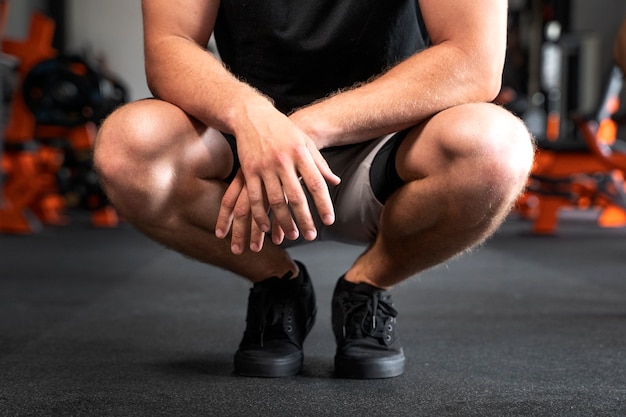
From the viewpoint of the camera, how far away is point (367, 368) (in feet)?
3.62

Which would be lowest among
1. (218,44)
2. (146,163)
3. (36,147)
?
(36,147)

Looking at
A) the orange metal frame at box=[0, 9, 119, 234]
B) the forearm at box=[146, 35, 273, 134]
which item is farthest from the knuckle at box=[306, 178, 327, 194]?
the orange metal frame at box=[0, 9, 119, 234]

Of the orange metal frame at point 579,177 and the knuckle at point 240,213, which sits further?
the orange metal frame at point 579,177

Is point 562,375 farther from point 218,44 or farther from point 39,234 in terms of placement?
point 39,234

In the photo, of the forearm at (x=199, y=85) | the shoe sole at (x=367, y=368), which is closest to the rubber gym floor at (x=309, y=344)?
the shoe sole at (x=367, y=368)

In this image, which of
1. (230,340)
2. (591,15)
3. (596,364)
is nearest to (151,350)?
(230,340)

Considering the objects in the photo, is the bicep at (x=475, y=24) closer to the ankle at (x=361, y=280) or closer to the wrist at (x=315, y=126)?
the wrist at (x=315, y=126)

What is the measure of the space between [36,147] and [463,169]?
11.2ft

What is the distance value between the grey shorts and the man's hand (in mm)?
195

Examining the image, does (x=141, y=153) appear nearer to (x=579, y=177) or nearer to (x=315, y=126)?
(x=315, y=126)

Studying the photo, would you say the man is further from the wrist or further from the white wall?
the white wall

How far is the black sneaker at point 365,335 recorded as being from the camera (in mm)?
1108

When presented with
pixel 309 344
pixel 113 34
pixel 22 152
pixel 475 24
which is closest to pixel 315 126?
pixel 475 24

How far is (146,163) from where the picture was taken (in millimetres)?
1043
